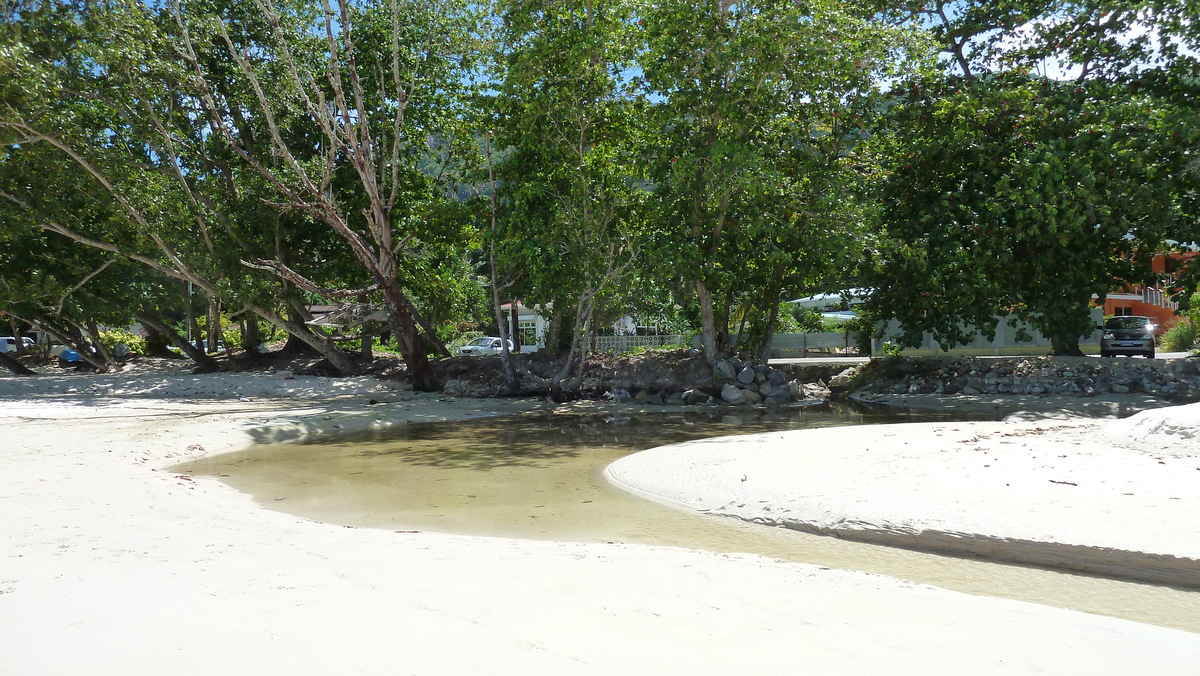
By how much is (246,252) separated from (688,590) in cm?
1950

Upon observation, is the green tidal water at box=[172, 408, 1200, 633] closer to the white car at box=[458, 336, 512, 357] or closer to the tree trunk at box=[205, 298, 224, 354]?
the tree trunk at box=[205, 298, 224, 354]

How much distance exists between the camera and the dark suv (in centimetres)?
2270

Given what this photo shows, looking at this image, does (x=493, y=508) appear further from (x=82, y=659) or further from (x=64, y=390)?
(x=64, y=390)

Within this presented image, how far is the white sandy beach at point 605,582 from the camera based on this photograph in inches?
127

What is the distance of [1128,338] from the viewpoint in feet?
75.0

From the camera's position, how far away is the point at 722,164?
56.2 feet

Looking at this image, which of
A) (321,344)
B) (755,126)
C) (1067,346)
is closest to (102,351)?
(321,344)

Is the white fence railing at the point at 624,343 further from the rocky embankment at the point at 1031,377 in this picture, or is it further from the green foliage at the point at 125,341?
the green foliage at the point at 125,341

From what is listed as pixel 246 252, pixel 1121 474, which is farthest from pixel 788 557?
pixel 246 252

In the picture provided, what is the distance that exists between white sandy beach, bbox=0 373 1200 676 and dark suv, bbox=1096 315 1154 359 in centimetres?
1699

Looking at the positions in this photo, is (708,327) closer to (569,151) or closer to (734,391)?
(734,391)

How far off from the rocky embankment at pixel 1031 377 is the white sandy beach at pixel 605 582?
11.4m

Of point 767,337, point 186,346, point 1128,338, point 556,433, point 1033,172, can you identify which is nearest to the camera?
point 556,433

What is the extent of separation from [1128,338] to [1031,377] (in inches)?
235
